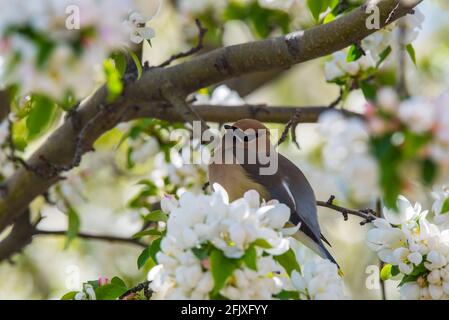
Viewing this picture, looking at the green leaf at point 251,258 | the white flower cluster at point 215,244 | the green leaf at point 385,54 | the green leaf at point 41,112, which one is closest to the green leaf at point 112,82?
the green leaf at point 41,112

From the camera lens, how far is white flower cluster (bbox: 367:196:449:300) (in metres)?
2.60

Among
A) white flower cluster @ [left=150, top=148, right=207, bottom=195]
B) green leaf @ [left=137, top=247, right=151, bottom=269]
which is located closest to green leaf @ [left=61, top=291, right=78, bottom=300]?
green leaf @ [left=137, top=247, right=151, bottom=269]

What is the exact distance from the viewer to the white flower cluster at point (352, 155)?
5.82 feet

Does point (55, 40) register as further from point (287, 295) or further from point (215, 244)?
point (287, 295)

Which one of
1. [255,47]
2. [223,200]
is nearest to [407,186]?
[223,200]

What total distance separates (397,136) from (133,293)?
3.76ft

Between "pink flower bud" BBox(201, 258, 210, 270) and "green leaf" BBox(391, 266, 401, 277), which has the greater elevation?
"green leaf" BBox(391, 266, 401, 277)

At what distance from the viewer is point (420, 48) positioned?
712 cm

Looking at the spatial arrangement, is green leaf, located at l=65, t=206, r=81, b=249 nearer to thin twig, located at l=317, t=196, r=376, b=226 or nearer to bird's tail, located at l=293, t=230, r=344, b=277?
bird's tail, located at l=293, t=230, r=344, b=277

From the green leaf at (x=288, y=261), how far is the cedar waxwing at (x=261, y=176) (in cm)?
107

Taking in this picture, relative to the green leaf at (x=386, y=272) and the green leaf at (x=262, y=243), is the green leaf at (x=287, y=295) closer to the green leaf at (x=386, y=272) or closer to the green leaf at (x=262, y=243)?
the green leaf at (x=262, y=243)

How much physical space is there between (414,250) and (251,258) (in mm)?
673

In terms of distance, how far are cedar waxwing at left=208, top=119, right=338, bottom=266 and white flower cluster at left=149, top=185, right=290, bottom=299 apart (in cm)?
126

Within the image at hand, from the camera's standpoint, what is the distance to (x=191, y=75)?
12.2 ft
